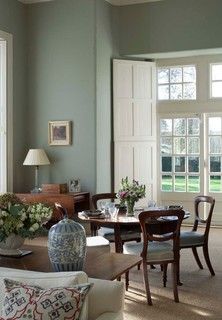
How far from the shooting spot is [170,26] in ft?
22.9

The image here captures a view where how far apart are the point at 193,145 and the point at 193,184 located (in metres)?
0.70

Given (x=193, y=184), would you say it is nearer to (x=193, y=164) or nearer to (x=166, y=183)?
(x=193, y=164)

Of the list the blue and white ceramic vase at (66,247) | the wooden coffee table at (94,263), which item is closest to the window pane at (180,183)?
the wooden coffee table at (94,263)

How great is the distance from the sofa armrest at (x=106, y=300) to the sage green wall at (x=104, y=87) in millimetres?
4563

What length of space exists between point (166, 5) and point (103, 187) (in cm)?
312

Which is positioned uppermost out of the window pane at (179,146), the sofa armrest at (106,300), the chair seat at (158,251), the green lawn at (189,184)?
the window pane at (179,146)

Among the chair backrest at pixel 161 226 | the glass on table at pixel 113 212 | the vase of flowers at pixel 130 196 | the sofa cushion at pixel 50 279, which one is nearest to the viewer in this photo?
the sofa cushion at pixel 50 279

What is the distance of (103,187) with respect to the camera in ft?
22.5

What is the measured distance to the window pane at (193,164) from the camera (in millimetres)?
7660

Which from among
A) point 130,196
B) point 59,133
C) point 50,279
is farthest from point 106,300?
point 59,133

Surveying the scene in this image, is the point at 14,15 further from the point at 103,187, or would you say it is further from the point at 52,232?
the point at 52,232

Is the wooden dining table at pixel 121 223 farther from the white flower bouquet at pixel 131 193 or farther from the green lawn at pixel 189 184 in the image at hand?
the green lawn at pixel 189 184

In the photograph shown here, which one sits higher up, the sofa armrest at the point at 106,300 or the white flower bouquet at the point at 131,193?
the white flower bouquet at the point at 131,193

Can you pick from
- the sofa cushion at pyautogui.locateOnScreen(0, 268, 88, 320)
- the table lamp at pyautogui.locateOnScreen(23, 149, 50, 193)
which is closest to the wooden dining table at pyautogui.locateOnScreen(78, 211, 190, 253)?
the sofa cushion at pyautogui.locateOnScreen(0, 268, 88, 320)
